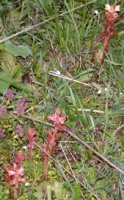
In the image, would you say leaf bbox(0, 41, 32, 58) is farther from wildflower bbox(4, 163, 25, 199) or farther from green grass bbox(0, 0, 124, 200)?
wildflower bbox(4, 163, 25, 199)

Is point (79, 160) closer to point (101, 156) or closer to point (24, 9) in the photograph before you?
point (101, 156)

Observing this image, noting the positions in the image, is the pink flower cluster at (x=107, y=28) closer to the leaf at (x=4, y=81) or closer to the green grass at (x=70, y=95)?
the green grass at (x=70, y=95)

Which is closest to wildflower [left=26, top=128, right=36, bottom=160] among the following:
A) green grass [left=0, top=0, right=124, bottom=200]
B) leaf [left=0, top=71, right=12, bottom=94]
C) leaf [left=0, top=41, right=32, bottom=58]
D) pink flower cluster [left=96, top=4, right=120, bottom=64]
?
green grass [left=0, top=0, right=124, bottom=200]

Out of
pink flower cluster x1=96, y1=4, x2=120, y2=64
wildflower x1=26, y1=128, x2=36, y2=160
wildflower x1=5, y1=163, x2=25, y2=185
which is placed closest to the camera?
wildflower x1=5, y1=163, x2=25, y2=185

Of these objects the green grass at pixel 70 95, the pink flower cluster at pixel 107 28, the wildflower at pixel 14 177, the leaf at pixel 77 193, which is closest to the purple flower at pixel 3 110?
the green grass at pixel 70 95

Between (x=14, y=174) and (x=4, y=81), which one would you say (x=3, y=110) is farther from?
(x=14, y=174)

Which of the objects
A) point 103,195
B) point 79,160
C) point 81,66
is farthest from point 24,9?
point 103,195
